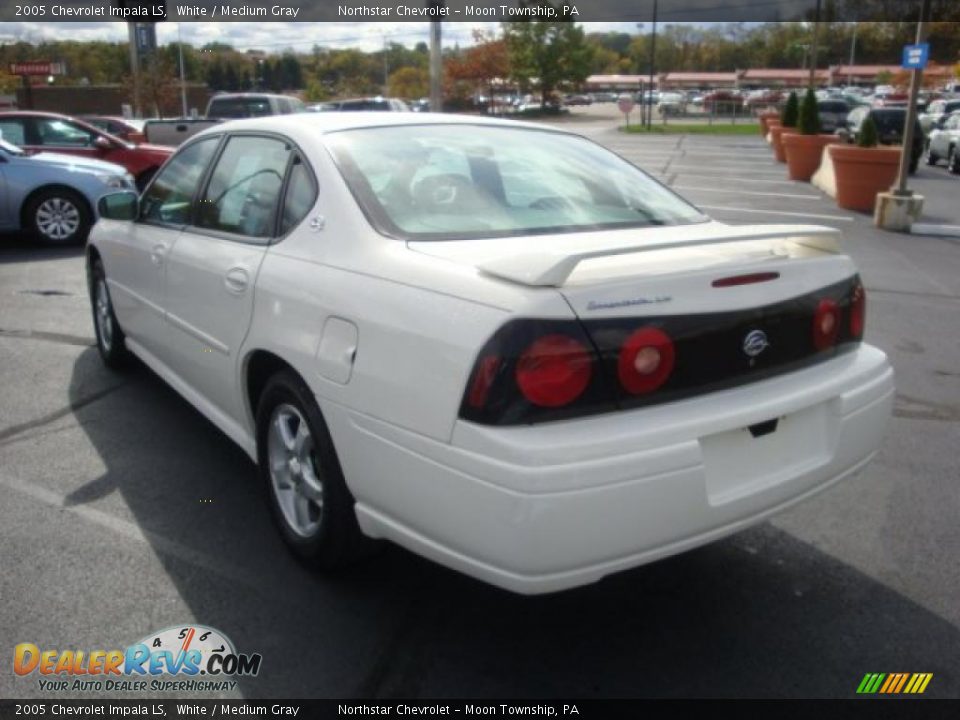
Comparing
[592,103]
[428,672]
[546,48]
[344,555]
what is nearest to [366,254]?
[344,555]

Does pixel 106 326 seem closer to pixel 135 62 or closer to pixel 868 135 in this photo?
pixel 868 135

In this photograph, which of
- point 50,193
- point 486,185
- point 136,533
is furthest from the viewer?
point 50,193

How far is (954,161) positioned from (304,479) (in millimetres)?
22809

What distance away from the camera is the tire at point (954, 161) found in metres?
21.4

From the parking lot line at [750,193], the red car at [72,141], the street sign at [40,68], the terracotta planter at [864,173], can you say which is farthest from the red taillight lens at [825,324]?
the street sign at [40,68]

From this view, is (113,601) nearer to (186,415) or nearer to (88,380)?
(186,415)

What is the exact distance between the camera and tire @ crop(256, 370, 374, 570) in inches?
111

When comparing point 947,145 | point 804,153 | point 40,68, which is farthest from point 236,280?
point 40,68

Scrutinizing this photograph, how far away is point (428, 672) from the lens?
2582mm

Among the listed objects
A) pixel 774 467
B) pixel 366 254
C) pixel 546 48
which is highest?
pixel 546 48

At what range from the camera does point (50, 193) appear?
10508 millimetres

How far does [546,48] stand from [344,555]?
69048 mm

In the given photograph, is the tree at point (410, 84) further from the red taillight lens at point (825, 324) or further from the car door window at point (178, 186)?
the red taillight lens at point (825, 324)

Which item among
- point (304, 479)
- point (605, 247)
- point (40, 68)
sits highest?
point (40, 68)
